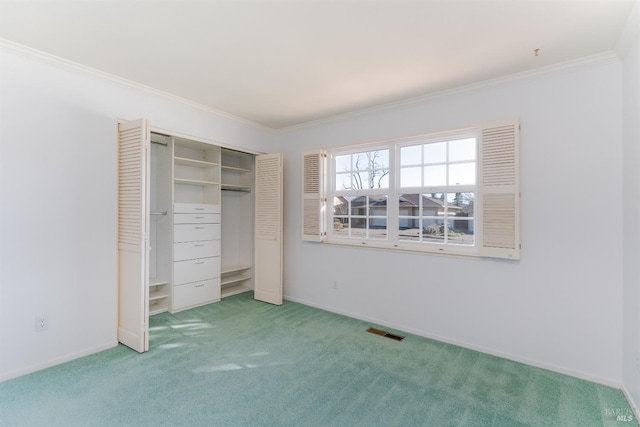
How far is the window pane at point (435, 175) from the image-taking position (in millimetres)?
3201

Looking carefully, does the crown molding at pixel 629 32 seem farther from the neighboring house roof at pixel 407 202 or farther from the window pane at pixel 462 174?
the neighboring house roof at pixel 407 202

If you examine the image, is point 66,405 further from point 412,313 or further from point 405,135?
point 405,135

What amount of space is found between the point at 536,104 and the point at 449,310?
2.10 meters

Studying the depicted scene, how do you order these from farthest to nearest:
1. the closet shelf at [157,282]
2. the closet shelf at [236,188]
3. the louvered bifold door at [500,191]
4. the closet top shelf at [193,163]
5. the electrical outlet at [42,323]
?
the closet shelf at [236,188]
the closet top shelf at [193,163]
the closet shelf at [157,282]
the louvered bifold door at [500,191]
the electrical outlet at [42,323]

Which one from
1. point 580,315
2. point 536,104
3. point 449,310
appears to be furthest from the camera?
point 449,310

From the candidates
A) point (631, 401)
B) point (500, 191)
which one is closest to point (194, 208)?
point (500, 191)

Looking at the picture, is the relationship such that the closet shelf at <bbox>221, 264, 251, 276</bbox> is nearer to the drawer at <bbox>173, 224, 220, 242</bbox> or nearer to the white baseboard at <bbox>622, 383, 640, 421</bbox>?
the drawer at <bbox>173, 224, 220, 242</bbox>

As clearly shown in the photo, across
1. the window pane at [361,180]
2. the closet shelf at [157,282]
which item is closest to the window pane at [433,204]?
the window pane at [361,180]

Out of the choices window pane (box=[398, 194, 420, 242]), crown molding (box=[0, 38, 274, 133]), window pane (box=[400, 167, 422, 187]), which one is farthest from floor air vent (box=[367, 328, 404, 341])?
crown molding (box=[0, 38, 274, 133])

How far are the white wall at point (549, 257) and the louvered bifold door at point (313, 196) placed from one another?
1205 mm

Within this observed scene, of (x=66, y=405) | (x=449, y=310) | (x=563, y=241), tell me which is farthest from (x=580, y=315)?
(x=66, y=405)

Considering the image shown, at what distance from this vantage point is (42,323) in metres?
2.52

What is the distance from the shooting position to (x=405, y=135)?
3.40m

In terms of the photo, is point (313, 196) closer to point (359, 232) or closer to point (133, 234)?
point (359, 232)
